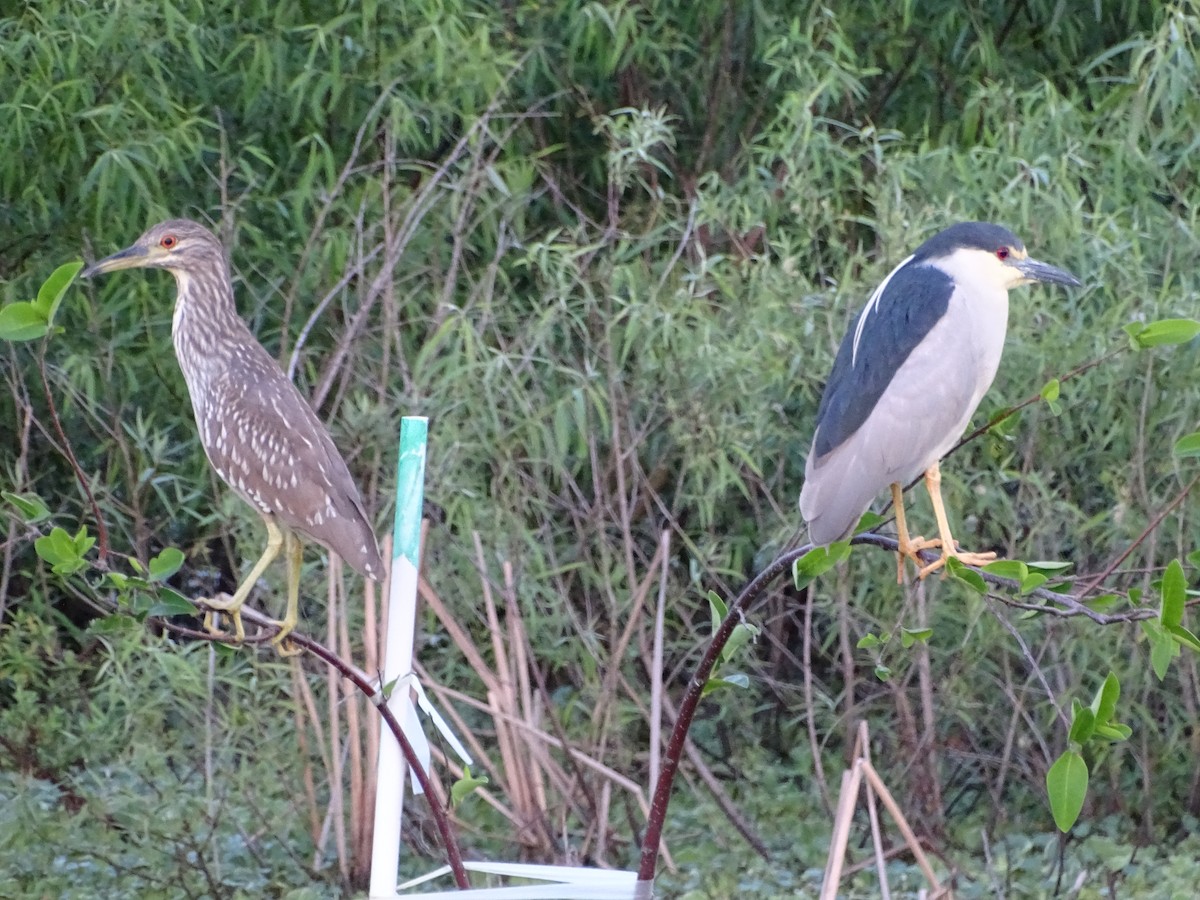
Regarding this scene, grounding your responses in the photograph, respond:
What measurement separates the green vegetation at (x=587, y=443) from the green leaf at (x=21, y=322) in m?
1.49

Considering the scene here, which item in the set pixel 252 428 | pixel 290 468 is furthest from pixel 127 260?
pixel 290 468

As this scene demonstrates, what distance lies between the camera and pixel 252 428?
2553 millimetres

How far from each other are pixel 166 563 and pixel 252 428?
831 mm

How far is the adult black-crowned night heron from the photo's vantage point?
279 centimetres

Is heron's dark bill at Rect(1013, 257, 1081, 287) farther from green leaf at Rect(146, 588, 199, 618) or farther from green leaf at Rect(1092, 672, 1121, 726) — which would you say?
green leaf at Rect(146, 588, 199, 618)

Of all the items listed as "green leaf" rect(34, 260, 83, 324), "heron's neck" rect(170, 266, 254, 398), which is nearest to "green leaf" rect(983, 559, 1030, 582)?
"green leaf" rect(34, 260, 83, 324)

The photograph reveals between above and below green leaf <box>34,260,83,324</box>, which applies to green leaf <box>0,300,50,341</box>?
below

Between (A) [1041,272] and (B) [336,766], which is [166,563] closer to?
(A) [1041,272]

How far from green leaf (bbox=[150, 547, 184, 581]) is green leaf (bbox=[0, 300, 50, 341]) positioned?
0.27 metres

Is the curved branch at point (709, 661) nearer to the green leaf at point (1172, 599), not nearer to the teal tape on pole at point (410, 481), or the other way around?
the green leaf at point (1172, 599)

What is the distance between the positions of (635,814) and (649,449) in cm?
93

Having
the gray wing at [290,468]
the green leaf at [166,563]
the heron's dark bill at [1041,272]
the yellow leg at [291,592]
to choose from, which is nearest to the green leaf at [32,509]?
the green leaf at [166,563]

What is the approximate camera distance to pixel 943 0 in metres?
4.93

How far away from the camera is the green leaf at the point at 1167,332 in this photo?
179cm
